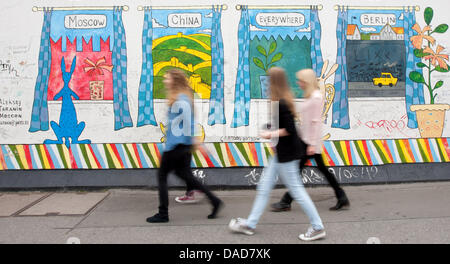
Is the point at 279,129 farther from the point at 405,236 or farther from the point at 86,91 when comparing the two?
the point at 86,91

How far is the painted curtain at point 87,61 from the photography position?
251 inches

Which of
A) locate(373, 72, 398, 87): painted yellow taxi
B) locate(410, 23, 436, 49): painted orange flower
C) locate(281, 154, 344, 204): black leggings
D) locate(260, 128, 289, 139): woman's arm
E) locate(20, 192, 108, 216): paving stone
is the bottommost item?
locate(20, 192, 108, 216): paving stone

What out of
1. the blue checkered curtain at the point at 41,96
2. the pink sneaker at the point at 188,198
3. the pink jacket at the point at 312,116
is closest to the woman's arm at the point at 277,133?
the pink jacket at the point at 312,116

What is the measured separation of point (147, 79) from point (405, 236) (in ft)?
14.6

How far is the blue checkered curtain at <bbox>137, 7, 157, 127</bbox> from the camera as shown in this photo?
637 cm

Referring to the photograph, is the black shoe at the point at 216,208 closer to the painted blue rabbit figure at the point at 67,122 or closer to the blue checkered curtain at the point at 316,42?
the painted blue rabbit figure at the point at 67,122

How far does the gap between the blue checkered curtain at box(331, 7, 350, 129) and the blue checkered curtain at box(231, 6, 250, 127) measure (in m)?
1.50

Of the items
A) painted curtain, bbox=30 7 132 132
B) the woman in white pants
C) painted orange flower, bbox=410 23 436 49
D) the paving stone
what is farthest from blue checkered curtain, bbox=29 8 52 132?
painted orange flower, bbox=410 23 436 49

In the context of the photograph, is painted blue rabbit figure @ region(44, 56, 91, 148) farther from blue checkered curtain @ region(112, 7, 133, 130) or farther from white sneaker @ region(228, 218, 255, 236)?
white sneaker @ region(228, 218, 255, 236)

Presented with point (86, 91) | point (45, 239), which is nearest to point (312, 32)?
point (86, 91)

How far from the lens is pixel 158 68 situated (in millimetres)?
6395

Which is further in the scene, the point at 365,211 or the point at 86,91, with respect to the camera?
the point at 86,91

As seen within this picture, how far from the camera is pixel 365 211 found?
5.03 m

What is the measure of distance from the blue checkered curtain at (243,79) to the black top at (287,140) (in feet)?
7.91
